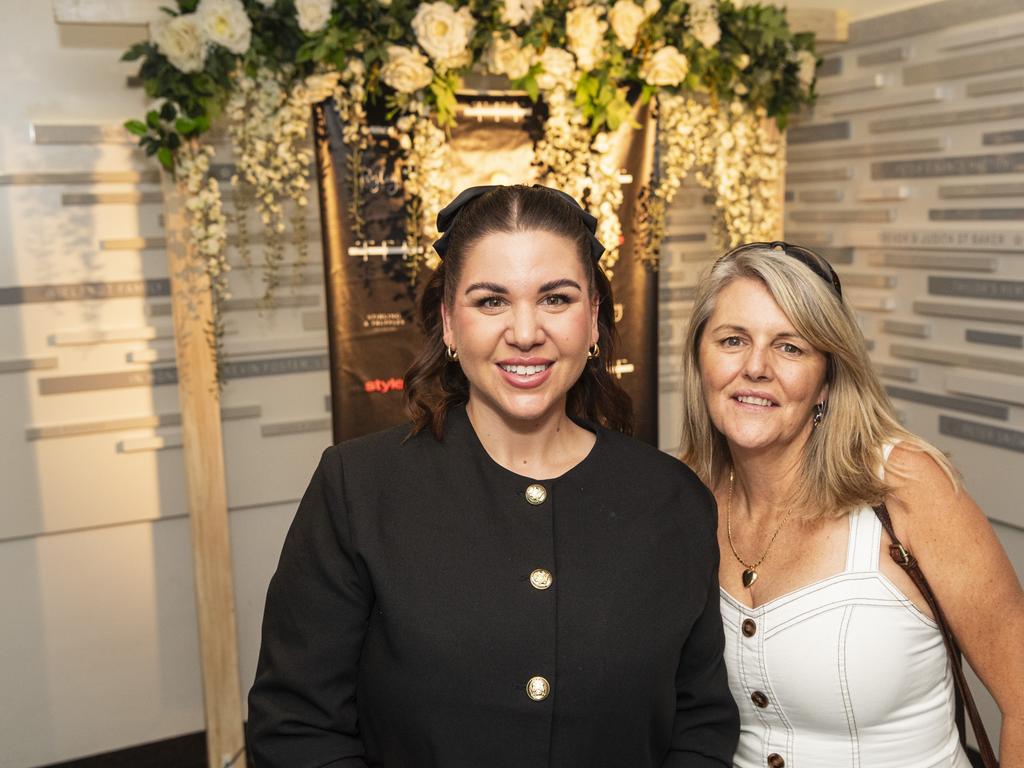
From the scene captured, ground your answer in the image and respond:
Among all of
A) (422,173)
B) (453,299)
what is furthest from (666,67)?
(453,299)

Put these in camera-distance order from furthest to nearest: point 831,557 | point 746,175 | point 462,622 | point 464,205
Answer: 1. point 746,175
2. point 831,557
3. point 464,205
4. point 462,622

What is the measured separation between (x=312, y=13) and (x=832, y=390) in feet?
6.04

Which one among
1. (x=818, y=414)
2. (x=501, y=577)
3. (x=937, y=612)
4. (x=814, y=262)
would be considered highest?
(x=814, y=262)

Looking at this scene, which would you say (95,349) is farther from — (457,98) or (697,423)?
(697,423)

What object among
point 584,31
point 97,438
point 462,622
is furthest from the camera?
point 97,438

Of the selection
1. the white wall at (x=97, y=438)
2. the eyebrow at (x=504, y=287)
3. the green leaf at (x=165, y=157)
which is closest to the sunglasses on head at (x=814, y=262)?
the eyebrow at (x=504, y=287)

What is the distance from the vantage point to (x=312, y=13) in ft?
9.58

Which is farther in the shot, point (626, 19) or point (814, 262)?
point (626, 19)

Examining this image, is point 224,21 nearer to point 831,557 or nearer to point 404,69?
point 404,69

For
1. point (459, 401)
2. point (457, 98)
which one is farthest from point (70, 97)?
point (459, 401)

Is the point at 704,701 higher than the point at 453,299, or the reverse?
the point at 453,299

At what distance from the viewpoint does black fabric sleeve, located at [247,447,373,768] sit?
5.24 ft

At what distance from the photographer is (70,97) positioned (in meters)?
3.30

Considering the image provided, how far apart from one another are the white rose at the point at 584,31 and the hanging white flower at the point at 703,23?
11.8 inches
